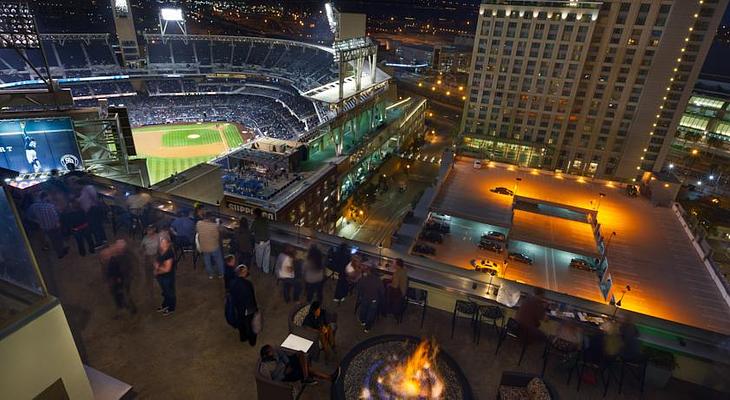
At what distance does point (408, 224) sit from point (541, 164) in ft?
123

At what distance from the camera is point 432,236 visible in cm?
2534

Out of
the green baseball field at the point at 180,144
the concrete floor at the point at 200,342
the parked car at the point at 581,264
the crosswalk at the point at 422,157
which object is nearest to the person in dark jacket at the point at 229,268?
the concrete floor at the point at 200,342

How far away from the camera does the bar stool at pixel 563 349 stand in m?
8.10

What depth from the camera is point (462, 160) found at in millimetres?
34625

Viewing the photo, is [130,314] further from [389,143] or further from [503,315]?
[389,143]

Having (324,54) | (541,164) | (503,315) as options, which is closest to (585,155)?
(541,164)

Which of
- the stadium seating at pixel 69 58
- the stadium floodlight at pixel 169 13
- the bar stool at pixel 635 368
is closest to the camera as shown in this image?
the bar stool at pixel 635 368

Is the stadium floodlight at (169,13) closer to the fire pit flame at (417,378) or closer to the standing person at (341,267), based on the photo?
the standing person at (341,267)

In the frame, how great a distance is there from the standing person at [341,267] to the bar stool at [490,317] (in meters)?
3.36

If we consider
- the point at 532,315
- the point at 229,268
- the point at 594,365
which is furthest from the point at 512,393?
the point at 229,268

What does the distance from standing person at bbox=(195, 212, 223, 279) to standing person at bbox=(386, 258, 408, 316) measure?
4674 millimetres

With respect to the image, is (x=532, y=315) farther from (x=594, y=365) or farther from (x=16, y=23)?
(x=16, y=23)

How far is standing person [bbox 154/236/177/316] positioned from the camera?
880cm

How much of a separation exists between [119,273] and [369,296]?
5905mm
